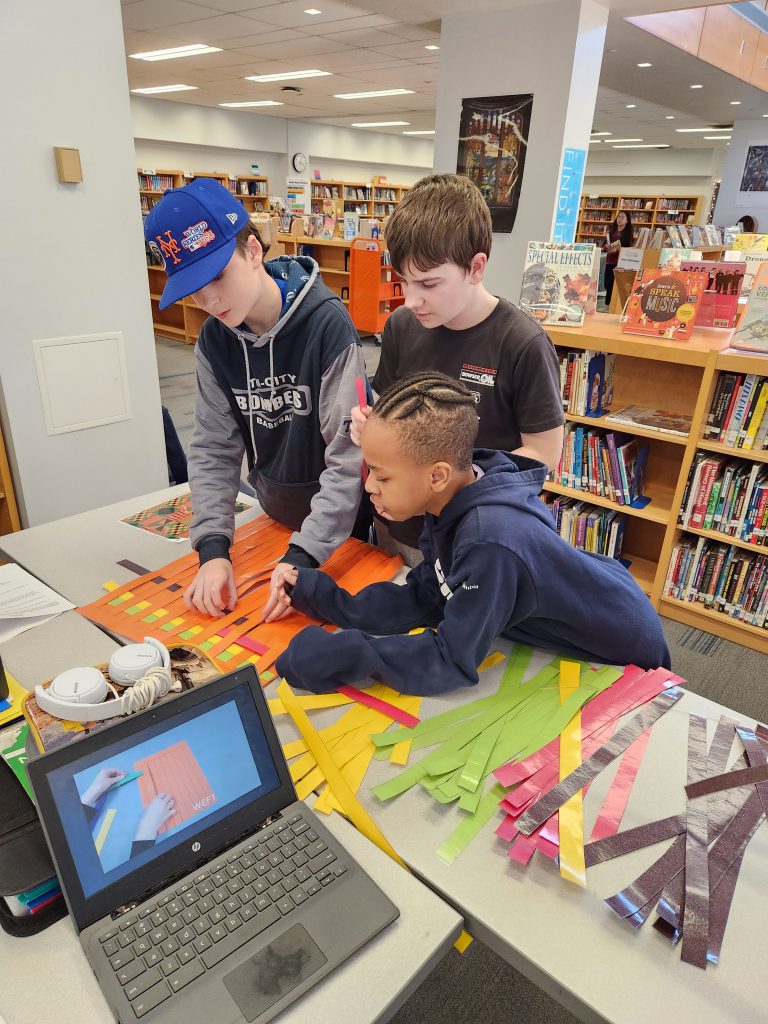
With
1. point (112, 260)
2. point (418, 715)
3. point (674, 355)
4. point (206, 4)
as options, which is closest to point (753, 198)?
point (206, 4)

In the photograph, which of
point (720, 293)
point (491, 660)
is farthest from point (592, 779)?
point (720, 293)

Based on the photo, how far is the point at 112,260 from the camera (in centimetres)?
273

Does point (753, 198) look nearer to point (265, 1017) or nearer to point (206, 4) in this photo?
point (206, 4)

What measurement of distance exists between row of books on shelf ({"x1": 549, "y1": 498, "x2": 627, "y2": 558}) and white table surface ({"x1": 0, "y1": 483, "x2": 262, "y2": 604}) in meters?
1.70

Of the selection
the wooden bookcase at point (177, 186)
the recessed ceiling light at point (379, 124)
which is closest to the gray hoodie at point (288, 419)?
the wooden bookcase at point (177, 186)

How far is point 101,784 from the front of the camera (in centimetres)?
73

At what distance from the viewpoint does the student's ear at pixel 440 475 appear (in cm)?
109

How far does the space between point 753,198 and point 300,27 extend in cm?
699

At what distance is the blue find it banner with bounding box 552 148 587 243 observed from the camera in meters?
4.14

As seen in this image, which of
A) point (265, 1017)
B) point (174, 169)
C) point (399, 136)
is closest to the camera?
point (265, 1017)

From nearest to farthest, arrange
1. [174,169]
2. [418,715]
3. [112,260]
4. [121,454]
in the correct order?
[418,715], [112,260], [121,454], [174,169]

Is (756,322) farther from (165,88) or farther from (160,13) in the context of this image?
(165,88)

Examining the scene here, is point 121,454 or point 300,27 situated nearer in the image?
point 121,454

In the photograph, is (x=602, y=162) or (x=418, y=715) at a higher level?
(x=602, y=162)
